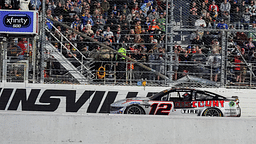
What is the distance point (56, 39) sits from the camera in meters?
10.9

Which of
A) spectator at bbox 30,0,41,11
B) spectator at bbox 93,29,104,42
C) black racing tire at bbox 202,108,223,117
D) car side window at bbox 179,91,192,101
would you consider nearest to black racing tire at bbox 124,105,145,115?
car side window at bbox 179,91,192,101

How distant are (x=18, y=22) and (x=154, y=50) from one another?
378 centimetres

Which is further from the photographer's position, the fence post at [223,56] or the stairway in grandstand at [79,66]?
the stairway in grandstand at [79,66]

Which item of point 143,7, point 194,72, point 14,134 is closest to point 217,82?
point 194,72

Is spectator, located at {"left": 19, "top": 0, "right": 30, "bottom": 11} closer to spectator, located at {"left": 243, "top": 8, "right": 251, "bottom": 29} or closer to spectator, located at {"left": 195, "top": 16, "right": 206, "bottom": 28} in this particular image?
spectator, located at {"left": 195, "top": 16, "right": 206, "bottom": 28}

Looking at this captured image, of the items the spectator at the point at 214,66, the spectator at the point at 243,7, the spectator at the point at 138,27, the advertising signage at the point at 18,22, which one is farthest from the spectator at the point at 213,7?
the advertising signage at the point at 18,22

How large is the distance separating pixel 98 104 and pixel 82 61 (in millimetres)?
1245

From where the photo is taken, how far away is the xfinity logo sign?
1068cm

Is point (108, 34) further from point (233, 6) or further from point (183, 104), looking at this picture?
point (233, 6)

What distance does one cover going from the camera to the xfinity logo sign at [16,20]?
420 inches

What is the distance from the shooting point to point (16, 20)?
35.1 ft

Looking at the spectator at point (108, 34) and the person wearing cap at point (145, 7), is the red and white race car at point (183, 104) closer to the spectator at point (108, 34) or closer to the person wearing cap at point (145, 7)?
the spectator at point (108, 34)

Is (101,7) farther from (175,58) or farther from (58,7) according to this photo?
(175,58)

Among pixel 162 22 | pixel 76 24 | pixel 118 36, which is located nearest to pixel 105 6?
pixel 76 24
